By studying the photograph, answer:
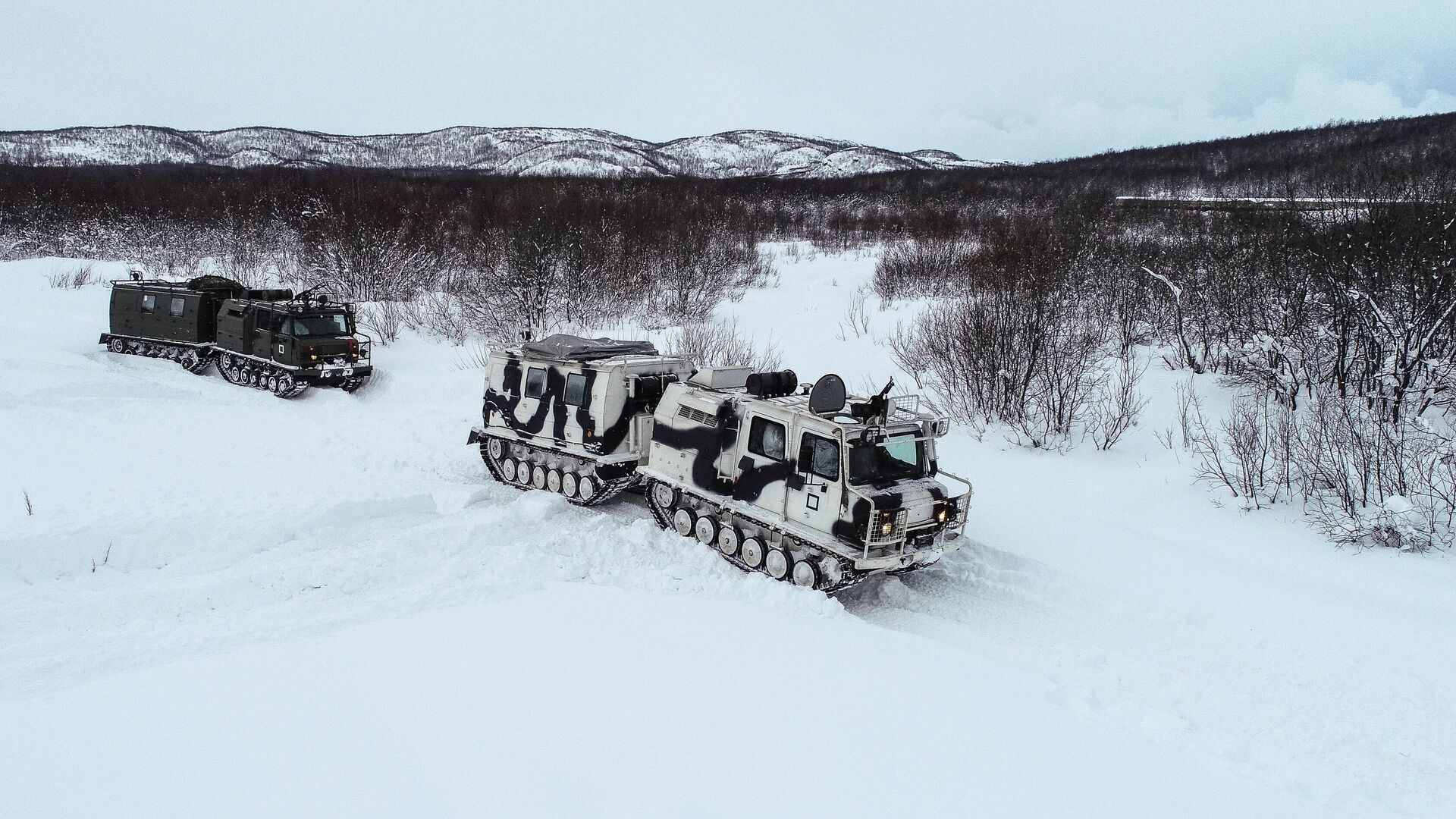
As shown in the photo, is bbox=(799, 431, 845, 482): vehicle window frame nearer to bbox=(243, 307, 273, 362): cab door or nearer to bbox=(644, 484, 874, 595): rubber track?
bbox=(644, 484, 874, 595): rubber track

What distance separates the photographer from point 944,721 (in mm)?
6395

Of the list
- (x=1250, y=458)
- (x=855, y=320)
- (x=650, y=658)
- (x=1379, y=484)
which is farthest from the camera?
(x=855, y=320)

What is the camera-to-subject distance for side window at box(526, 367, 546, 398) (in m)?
12.5

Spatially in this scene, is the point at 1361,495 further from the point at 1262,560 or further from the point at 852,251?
the point at 852,251

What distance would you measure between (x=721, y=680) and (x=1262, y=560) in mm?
7882

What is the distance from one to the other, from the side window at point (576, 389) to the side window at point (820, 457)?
418cm

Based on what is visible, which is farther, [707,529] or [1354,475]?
[1354,475]

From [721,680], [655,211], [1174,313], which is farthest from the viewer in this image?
[655,211]

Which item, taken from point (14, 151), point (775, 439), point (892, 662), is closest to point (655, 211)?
point (775, 439)

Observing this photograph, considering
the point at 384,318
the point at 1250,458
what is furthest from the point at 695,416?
the point at 384,318

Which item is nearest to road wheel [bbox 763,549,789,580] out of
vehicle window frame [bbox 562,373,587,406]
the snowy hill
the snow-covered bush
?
vehicle window frame [bbox 562,373,587,406]

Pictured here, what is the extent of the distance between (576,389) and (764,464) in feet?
12.6

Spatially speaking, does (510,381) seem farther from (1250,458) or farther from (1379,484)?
(1379,484)

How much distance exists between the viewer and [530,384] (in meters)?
12.7
